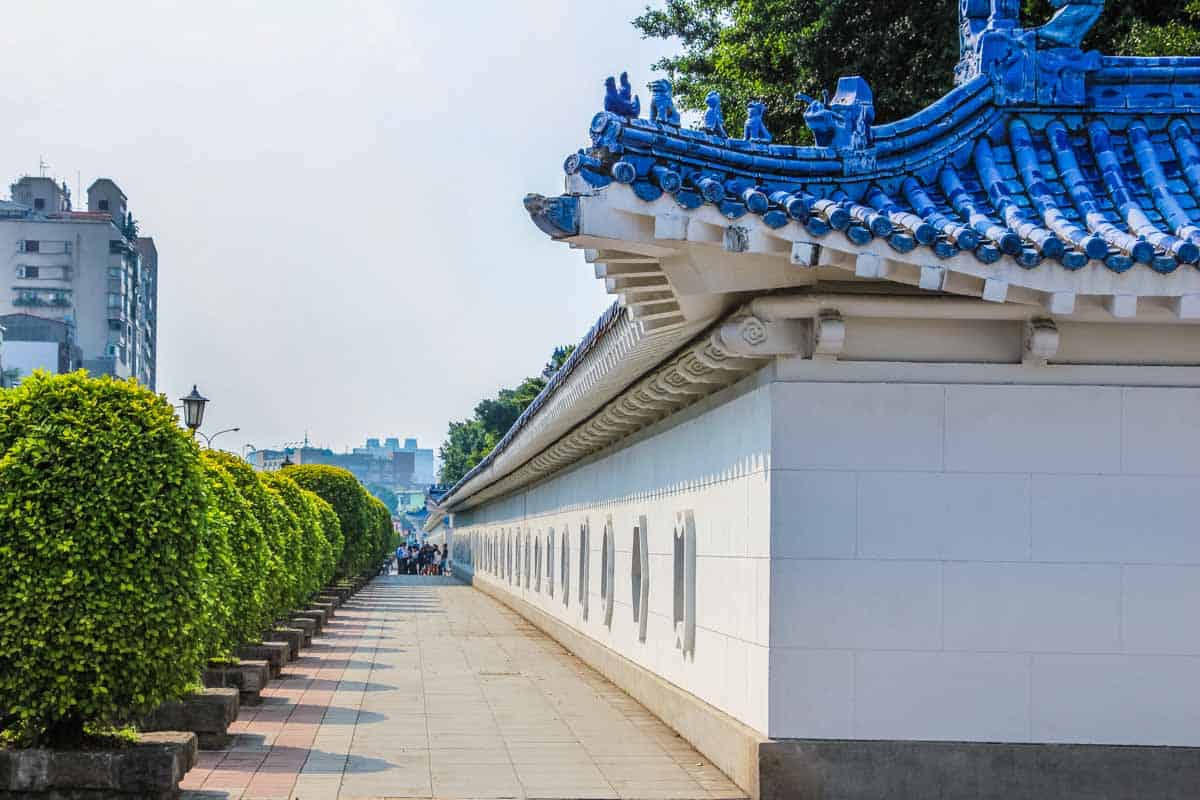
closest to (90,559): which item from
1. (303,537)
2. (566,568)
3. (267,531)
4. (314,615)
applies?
(267,531)

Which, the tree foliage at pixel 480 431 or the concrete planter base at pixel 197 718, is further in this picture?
the tree foliage at pixel 480 431

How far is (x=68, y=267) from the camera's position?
9694cm

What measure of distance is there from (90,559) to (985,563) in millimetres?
4962

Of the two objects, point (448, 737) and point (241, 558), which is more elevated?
point (241, 558)

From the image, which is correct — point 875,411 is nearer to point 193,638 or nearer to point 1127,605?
point 1127,605

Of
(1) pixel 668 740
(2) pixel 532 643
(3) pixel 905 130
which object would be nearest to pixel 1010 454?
(3) pixel 905 130

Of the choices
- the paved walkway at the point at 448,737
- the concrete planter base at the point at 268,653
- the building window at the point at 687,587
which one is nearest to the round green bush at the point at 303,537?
the paved walkway at the point at 448,737

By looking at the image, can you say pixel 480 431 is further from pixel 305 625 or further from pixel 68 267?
pixel 305 625

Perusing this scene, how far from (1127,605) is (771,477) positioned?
2129 mm

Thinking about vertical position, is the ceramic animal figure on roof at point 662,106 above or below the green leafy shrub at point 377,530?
above

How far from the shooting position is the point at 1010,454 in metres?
9.19

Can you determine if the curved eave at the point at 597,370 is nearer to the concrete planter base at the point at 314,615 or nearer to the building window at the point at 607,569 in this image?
the building window at the point at 607,569

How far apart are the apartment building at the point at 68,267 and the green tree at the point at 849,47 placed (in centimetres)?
7523

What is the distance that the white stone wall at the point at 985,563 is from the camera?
9.02 meters
